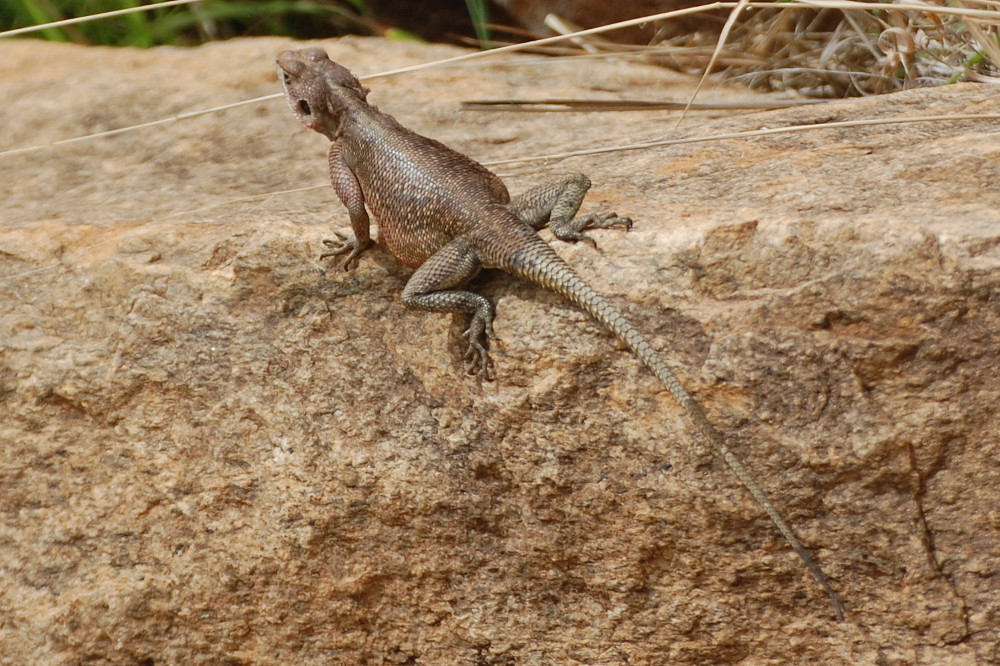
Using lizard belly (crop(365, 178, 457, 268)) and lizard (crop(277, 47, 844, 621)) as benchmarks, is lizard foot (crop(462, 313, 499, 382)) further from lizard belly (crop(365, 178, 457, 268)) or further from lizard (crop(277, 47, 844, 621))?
lizard belly (crop(365, 178, 457, 268))

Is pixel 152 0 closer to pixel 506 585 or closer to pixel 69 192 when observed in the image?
pixel 69 192

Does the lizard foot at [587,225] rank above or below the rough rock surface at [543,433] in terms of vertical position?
above

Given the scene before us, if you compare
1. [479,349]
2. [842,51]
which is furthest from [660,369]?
[842,51]

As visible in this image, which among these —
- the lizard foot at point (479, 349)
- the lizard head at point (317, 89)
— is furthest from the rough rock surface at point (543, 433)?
the lizard head at point (317, 89)

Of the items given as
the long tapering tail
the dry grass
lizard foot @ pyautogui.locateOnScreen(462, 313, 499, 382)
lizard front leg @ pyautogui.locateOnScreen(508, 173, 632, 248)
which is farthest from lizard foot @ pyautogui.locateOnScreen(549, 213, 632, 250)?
the dry grass

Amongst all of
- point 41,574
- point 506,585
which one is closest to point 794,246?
point 506,585

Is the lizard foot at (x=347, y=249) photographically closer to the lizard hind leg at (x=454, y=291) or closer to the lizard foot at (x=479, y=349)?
the lizard hind leg at (x=454, y=291)
